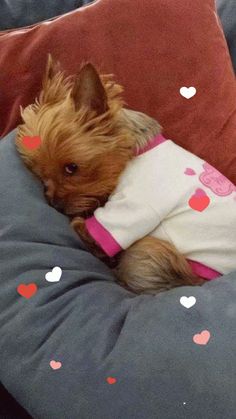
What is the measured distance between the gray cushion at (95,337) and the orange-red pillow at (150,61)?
42 cm

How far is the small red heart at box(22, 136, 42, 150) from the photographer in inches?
50.9

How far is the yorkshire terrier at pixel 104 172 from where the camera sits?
1.24 m

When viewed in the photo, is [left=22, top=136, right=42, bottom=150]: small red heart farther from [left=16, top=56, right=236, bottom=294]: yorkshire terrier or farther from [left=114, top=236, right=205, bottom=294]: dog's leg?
[left=114, top=236, right=205, bottom=294]: dog's leg

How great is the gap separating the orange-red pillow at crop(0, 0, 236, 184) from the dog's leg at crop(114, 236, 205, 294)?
1.15ft

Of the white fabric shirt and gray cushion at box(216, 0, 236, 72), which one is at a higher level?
gray cushion at box(216, 0, 236, 72)

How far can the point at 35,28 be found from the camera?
4.89ft

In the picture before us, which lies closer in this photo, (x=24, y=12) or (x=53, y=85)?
(x=53, y=85)
